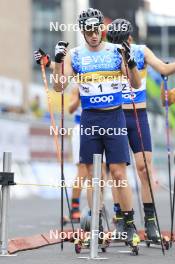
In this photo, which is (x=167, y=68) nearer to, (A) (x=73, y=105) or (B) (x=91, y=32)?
(B) (x=91, y=32)

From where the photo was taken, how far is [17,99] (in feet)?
102

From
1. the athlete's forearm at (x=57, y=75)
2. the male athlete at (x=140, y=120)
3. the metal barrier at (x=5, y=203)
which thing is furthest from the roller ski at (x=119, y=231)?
the athlete's forearm at (x=57, y=75)

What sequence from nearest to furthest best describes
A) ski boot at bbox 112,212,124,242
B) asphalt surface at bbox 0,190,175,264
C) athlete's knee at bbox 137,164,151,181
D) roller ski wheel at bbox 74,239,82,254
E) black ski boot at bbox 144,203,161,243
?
asphalt surface at bbox 0,190,175,264
roller ski wheel at bbox 74,239,82,254
ski boot at bbox 112,212,124,242
black ski boot at bbox 144,203,161,243
athlete's knee at bbox 137,164,151,181

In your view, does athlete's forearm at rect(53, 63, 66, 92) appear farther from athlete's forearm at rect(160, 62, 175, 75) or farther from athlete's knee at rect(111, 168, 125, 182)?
athlete's forearm at rect(160, 62, 175, 75)

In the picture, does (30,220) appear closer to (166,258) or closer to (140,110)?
(140,110)

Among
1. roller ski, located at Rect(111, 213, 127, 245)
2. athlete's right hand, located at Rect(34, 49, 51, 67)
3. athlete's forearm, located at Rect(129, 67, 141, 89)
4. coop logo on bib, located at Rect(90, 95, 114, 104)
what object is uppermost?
athlete's right hand, located at Rect(34, 49, 51, 67)

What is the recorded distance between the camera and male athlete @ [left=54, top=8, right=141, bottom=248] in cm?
835

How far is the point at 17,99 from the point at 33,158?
8.93 m

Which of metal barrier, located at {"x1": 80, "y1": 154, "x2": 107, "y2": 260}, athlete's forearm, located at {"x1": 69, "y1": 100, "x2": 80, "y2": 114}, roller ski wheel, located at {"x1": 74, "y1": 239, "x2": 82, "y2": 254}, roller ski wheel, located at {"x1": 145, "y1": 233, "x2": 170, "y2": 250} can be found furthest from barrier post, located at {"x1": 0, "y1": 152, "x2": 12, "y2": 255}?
athlete's forearm, located at {"x1": 69, "y1": 100, "x2": 80, "y2": 114}

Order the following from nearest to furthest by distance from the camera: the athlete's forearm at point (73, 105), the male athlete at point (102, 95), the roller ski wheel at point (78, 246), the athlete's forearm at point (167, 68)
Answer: the roller ski wheel at point (78, 246) → the male athlete at point (102, 95) → the athlete's forearm at point (167, 68) → the athlete's forearm at point (73, 105)

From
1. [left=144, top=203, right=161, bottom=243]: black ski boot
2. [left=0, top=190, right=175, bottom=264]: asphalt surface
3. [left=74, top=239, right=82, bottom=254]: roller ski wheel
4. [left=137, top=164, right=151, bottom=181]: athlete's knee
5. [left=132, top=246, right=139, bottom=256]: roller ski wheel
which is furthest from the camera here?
[left=137, top=164, right=151, bottom=181]: athlete's knee

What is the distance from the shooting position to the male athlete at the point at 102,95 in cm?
835

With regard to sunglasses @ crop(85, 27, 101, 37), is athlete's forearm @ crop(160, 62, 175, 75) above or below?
below

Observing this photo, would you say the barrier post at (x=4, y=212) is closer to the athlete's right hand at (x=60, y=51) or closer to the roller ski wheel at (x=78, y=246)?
the roller ski wheel at (x=78, y=246)
